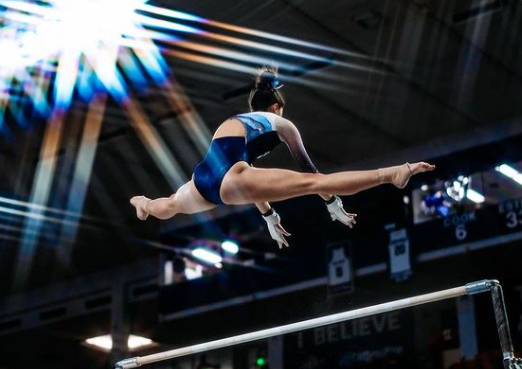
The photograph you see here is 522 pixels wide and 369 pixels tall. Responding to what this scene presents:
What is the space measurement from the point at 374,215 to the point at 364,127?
132 centimetres

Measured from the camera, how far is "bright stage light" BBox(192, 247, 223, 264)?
52.5 feet

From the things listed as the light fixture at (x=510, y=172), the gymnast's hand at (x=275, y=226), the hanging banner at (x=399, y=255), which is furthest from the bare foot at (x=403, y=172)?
the hanging banner at (x=399, y=255)

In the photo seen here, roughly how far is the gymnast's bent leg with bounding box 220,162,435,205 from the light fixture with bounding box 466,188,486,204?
801cm

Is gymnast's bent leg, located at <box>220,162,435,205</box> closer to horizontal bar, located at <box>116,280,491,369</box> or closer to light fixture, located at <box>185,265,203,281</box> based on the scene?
horizontal bar, located at <box>116,280,491,369</box>

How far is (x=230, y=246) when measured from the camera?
50.3 feet

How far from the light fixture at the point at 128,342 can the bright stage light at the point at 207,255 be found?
3267mm

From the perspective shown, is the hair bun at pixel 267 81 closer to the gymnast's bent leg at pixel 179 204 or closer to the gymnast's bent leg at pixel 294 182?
the gymnast's bent leg at pixel 294 182

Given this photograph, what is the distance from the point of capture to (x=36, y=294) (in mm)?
20250

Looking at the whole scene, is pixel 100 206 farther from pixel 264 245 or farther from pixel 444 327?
pixel 444 327

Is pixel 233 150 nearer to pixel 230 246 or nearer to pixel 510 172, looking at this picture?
pixel 510 172

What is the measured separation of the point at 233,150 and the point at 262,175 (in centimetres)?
29

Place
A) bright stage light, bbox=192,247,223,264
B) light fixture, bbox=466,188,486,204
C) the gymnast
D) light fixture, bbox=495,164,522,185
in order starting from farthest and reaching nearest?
bright stage light, bbox=192,247,223,264, light fixture, bbox=466,188,486,204, light fixture, bbox=495,164,522,185, the gymnast

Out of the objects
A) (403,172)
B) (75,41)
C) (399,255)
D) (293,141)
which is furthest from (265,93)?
(399,255)

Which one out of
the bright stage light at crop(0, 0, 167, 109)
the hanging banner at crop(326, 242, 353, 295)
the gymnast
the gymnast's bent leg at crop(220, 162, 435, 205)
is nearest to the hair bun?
the gymnast
